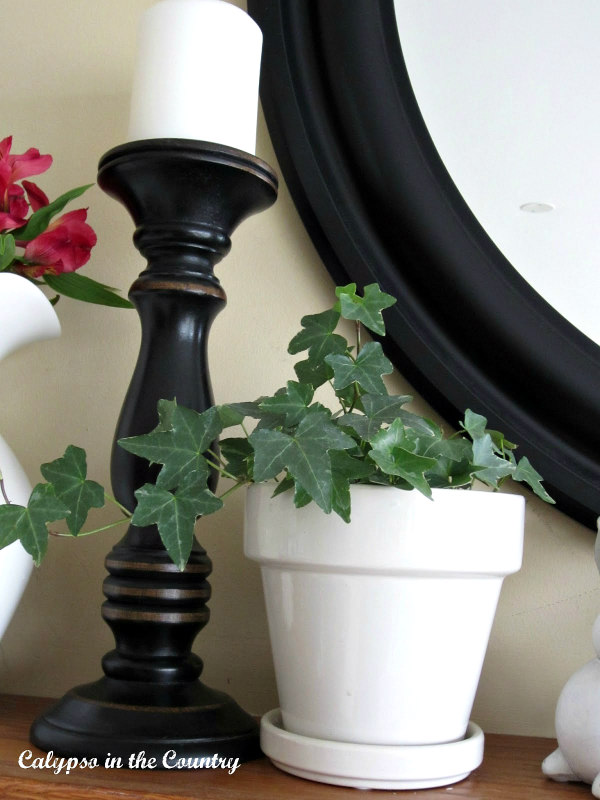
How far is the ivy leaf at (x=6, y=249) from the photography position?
581 mm

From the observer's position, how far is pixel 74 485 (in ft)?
1.58

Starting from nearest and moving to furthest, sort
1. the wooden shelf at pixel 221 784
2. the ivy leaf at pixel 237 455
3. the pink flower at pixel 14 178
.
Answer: the wooden shelf at pixel 221 784 < the ivy leaf at pixel 237 455 < the pink flower at pixel 14 178

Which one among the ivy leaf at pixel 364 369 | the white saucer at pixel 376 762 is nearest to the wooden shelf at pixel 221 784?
the white saucer at pixel 376 762

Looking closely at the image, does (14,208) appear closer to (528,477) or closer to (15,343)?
(15,343)

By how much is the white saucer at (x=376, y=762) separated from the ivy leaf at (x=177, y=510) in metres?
0.13

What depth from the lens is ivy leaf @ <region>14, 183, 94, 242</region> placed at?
0.62 meters

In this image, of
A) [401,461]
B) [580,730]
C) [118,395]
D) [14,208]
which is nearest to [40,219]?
[14,208]

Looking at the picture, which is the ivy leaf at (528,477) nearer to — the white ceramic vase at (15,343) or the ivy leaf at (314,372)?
the ivy leaf at (314,372)

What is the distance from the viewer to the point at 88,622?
2.18 feet

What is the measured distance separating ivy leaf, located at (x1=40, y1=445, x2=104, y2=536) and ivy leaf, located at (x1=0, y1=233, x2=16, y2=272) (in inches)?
7.2

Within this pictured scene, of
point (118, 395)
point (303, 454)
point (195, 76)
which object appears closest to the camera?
point (303, 454)

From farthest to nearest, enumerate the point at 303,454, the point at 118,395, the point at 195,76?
1. the point at 118,395
2. the point at 195,76
3. the point at 303,454

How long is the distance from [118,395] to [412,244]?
10.8 inches

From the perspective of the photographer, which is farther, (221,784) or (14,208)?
(14,208)
